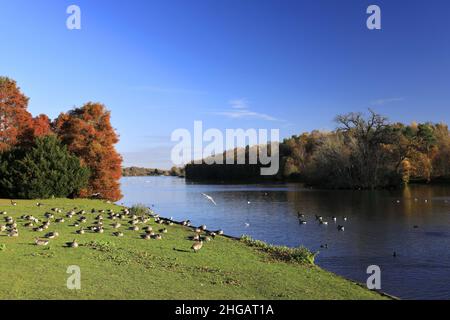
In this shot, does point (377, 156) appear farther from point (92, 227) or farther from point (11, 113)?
point (92, 227)

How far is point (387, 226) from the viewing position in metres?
33.2

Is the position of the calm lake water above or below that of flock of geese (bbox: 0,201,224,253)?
below

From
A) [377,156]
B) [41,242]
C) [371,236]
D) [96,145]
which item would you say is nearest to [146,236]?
[41,242]

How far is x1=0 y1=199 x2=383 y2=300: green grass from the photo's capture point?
38.2ft

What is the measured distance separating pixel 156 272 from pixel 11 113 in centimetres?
4140

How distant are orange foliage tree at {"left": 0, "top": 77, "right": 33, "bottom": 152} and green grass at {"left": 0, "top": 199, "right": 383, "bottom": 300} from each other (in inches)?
1233

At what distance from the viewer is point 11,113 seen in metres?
48.3

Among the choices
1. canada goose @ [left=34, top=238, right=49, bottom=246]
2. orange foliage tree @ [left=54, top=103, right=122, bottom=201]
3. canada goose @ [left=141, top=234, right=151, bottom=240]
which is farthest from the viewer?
orange foliage tree @ [left=54, top=103, right=122, bottom=201]

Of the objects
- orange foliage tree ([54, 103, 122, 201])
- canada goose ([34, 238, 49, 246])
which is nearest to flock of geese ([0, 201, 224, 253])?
canada goose ([34, 238, 49, 246])

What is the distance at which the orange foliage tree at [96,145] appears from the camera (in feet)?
162

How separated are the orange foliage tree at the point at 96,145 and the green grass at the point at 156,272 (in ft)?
94.5

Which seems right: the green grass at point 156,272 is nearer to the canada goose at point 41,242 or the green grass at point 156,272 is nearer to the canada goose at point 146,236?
the canada goose at point 41,242

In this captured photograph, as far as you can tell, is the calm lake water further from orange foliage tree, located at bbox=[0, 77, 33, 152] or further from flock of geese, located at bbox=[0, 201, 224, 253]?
orange foliage tree, located at bbox=[0, 77, 33, 152]

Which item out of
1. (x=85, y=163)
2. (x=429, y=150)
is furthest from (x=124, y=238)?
(x=429, y=150)
